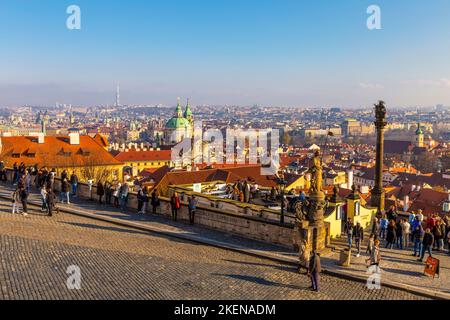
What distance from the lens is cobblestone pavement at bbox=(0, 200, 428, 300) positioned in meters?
10.0

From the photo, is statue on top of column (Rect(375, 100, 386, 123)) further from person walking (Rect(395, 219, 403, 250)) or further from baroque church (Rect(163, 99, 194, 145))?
baroque church (Rect(163, 99, 194, 145))

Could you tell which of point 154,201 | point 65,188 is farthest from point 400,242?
point 65,188

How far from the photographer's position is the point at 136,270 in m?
11.4

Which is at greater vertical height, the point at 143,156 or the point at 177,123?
the point at 177,123

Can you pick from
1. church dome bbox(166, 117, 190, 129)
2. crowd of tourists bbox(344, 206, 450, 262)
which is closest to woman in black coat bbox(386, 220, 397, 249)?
crowd of tourists bbox(344, 206, 450, 262)

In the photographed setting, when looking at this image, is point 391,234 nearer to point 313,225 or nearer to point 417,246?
point 417,246

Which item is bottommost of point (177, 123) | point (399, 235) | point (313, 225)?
point (399, 235)

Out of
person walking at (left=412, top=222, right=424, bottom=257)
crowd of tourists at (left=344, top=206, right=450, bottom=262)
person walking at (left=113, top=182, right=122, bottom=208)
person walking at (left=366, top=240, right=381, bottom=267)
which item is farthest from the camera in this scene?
person walking at (left=113, top=182, right=122, bottom=208)

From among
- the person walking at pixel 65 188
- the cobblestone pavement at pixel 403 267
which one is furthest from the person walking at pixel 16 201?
the cobblestone pavement at pixel 403 267

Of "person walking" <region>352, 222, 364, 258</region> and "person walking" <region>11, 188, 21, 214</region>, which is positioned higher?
"person walking" <region>11, 188, 21, 214</region>

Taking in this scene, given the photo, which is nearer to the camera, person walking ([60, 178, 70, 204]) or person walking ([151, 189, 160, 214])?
person walking ([151, 189, 160, 214])

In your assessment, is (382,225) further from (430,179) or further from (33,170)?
(430,179)

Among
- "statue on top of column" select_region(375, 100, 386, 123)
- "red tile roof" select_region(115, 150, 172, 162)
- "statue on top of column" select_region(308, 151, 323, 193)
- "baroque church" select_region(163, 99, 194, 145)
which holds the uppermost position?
"statue on top of column" select_region(375, 100, 386, 123)

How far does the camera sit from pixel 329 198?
16.8 meters
